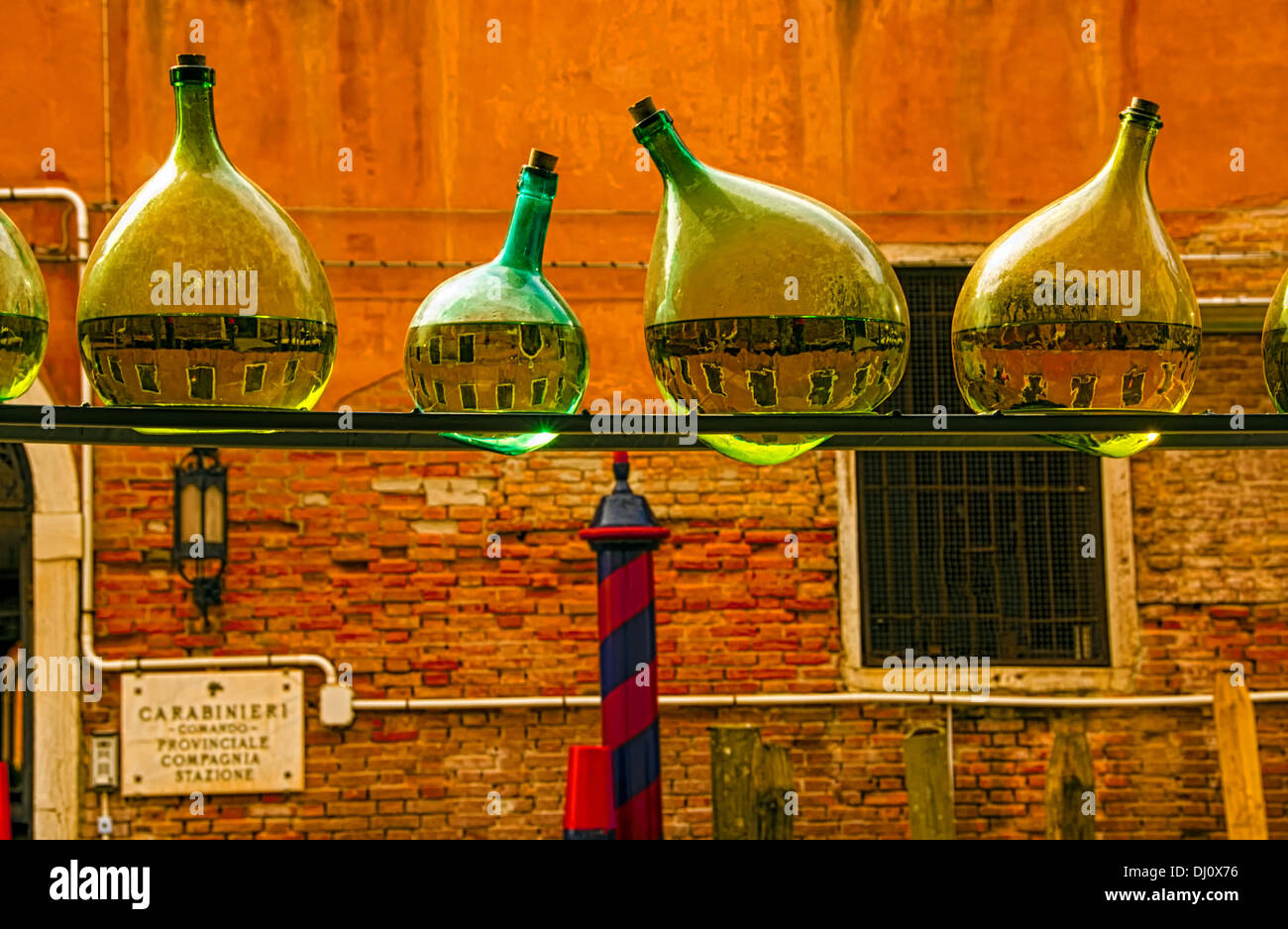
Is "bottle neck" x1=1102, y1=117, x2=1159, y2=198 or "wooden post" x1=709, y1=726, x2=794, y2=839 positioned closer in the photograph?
"bottle neck" x1=1102, y1=117, x2=1159, y2=198

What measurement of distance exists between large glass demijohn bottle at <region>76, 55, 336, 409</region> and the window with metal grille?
18.2ft

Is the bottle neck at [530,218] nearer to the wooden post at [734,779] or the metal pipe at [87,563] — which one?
the wooden post at [734,779]

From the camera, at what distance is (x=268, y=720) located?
6.25m

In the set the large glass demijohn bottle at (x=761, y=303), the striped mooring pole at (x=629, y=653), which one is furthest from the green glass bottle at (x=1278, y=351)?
the striped mooring pole at (x=629, y=653)

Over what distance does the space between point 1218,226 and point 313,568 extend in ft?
13.5

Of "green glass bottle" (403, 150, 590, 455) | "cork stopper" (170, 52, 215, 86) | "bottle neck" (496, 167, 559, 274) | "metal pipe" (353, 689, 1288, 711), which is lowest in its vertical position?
"metal pipe" (353, 689, 1288, 711)

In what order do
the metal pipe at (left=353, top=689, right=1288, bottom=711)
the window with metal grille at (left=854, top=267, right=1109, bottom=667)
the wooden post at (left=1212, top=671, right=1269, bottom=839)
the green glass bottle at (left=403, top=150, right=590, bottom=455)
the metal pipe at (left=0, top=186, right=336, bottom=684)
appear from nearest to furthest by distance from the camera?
the green glass bottle at (left=403, top=150, right=590, bottom=455)
the wooden post at (left=1212, top=671, right=1269, bottom=839)
the metal pipe at (left=0, top=186, right=336, bottom=684)
the metal pipe at (left=353, top=689, right=1288, bottom=711)
the window with metal grille at (left=854, top=267, right=1109, bottom=667)

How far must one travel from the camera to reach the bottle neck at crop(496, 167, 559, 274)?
124 cm

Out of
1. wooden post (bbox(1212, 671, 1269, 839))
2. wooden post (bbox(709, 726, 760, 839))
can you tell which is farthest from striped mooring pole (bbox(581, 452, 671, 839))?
wooden post (bbox(1212, 671, 1269, 839))

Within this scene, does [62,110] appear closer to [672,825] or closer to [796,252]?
[672,825]

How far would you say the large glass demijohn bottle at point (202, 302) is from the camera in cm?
104

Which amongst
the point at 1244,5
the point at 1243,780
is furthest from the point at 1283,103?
the point at 1243,780

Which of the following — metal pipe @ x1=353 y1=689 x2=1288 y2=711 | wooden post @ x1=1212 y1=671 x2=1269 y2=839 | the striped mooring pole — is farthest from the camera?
metal pipe @ x1=353 y1=689 x2=1288 y2=711

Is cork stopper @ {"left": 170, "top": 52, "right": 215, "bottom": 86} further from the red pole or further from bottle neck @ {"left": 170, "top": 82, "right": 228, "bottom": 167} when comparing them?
the red pole
